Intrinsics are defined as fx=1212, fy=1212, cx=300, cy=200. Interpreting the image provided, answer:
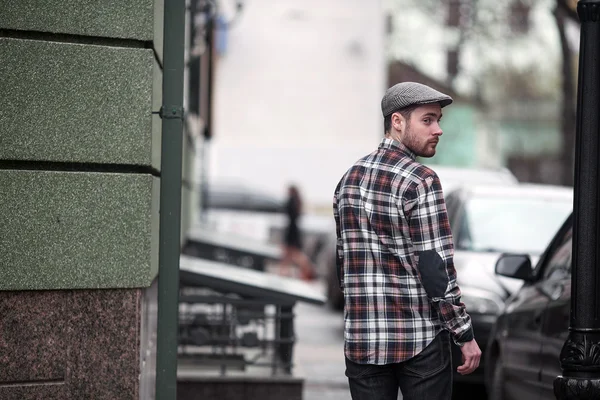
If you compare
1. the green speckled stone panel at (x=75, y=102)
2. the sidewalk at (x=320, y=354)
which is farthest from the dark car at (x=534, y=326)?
the green speckled stone panel at (x=75, y=102)

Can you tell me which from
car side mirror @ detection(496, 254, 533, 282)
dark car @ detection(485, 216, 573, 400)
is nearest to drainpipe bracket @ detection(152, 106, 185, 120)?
dark car @ detection(485, 216, 573, 400)

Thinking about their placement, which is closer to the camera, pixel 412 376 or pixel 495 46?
pixel 412 376

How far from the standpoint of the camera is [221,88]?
44.0m

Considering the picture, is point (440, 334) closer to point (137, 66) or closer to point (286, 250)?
point (137, 66)

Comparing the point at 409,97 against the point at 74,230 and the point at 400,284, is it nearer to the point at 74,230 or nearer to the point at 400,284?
the point at 400,284

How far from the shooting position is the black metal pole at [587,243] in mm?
5043

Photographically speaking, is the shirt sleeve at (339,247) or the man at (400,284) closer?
the man at (400,284)

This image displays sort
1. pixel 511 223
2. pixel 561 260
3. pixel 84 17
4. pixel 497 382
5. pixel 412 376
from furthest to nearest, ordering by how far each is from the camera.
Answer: pixel 511 223
pixel 497 382
pixel 561 260
pixel 84 17
pixel 412 376

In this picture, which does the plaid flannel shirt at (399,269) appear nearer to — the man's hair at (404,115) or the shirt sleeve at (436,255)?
the shirt sleeve at (436,255)

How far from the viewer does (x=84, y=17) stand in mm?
5289

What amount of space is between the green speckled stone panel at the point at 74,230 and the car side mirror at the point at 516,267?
9.01 feet

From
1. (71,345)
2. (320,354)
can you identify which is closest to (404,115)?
(71,345)

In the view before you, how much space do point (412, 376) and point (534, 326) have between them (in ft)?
8.34

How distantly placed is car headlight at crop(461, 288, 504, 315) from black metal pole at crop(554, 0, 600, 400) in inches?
166
